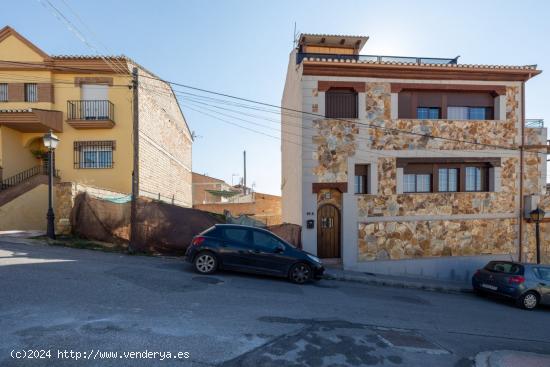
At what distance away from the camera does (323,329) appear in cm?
502

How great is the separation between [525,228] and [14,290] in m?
17.8

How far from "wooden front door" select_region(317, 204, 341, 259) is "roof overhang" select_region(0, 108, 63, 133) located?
47.5 ft

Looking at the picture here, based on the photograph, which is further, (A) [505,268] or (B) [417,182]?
(B) [417,182]

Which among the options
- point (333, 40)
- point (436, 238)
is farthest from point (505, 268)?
point (333, 40)

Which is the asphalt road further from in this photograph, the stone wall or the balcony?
the balcony

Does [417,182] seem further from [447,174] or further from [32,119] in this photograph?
[32,119]

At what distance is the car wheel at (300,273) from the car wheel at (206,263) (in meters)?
2.17

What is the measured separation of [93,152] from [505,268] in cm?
1917

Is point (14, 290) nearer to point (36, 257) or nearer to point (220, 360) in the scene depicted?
point (36, 257)

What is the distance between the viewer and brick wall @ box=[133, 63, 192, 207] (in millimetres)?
16891

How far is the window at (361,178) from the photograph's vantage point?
12797 millimetres

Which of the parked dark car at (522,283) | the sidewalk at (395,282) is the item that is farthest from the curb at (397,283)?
the parked dark car at (522,283)

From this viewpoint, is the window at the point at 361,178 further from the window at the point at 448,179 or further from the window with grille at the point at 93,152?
the window with grille at the point at 93,152

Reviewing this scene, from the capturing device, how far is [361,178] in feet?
42.2
